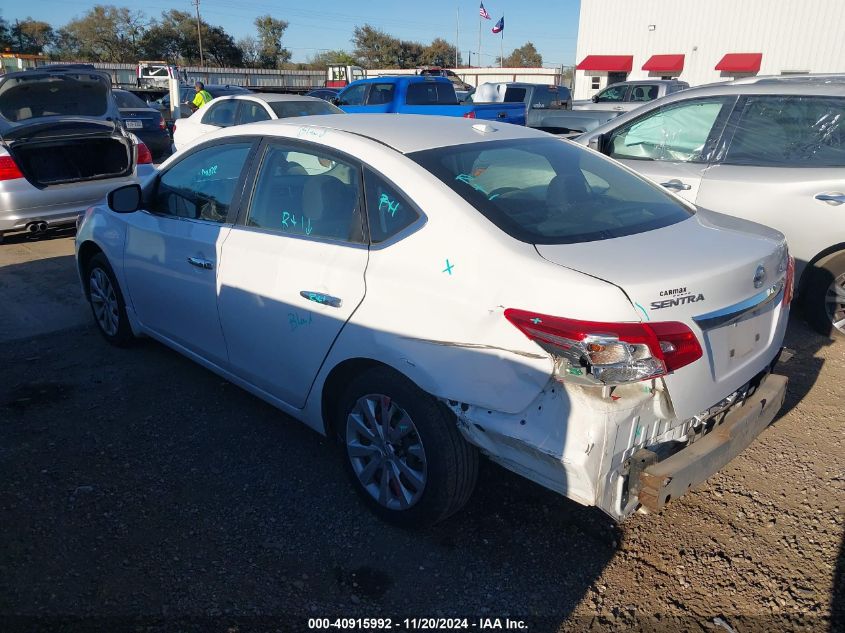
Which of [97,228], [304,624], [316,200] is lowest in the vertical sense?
[304,624]

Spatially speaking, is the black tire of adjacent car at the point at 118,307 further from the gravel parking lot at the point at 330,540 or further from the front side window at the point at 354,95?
the front side window at the point at 354,95

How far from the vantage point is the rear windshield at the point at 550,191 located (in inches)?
106

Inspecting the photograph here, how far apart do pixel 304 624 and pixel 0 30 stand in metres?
71.5

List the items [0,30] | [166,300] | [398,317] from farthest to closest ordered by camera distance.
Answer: [0,30] → [166,300] → [398,317]

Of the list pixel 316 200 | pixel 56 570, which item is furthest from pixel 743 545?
pixel 56 570

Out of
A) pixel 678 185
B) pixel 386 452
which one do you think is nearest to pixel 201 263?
pixel 386 452

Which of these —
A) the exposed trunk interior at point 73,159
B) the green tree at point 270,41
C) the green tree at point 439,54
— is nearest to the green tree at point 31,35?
the green tree at point 270,41

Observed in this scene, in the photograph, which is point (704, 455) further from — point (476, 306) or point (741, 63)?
point (741, 63)

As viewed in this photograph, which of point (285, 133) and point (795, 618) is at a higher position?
point (285, 133)

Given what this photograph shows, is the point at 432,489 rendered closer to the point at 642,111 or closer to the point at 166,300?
the point at 166,300

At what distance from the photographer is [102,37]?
63250mm

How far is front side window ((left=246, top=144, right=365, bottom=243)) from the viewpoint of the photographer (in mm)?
3000

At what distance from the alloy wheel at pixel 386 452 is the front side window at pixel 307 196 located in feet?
2.46

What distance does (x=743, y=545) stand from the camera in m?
2.84
